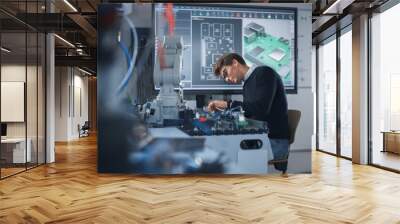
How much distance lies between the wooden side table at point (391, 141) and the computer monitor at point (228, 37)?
2.60 m

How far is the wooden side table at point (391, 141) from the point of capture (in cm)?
751

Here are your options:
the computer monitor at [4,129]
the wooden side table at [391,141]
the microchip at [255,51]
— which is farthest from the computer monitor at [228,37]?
the computer monitor at [4,129]

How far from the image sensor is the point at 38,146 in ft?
26.1

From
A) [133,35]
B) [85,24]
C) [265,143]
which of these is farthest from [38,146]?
[265,143]

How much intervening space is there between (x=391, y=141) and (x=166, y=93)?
481cm

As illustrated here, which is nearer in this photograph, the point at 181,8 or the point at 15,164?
the point at 181,8

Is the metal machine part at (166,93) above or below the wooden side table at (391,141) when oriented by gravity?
above

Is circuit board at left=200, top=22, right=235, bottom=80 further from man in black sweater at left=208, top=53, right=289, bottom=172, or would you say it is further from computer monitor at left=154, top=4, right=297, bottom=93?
man in black sweater at left=208, top=53, right=289, bottom=172

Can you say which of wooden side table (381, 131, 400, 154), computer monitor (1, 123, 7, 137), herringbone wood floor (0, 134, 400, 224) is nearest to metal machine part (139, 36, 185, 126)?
herringbone wood floor (0, 134, 400, 224)

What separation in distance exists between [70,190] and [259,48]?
3.85 meters

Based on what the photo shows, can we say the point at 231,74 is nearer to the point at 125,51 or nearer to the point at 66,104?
the point at 125,51

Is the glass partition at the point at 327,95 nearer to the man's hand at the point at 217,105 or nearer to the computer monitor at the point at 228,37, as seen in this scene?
the computer monitor at the point at 228,37

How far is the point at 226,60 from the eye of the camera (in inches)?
254

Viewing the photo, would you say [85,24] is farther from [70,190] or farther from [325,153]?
[325,153]
